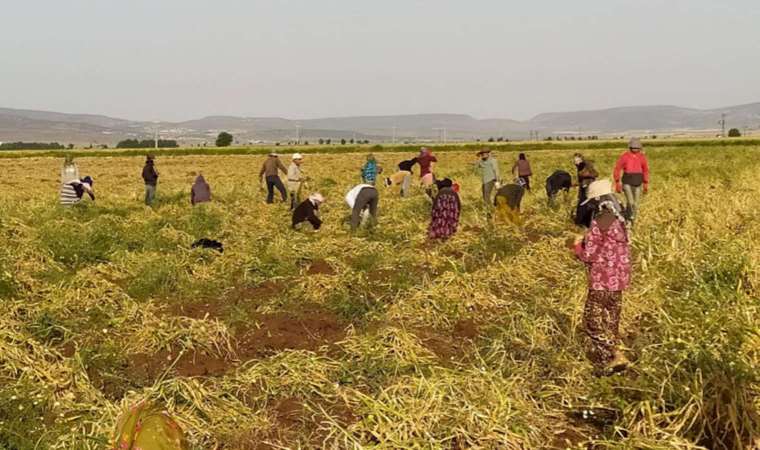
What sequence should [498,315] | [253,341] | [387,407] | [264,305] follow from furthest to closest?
[264,305], [498,315], [253,341], [387,407]

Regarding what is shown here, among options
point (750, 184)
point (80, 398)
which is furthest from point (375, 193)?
point (750, 184)

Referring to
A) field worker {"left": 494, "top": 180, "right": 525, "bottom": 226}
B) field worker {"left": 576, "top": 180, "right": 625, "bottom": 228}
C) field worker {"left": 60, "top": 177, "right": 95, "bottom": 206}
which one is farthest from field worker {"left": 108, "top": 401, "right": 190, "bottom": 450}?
field worker {"left": 60, "top": 177, "right": 95, "bottom": 206}

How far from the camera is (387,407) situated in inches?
168

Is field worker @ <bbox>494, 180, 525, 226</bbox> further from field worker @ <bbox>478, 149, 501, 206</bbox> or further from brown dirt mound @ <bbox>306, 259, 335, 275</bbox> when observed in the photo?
brown dirt mound @ <bbox>306, 259, 335, 275</bbox>

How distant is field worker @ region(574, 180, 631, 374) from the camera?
5.71 metres

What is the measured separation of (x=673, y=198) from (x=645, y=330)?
30.7ft

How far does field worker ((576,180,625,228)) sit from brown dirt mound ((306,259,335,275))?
11.7 feet

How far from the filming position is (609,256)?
226 inches

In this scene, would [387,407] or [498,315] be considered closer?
[387,407]

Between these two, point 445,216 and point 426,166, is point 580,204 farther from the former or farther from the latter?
point 426,166

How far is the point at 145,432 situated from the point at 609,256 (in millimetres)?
3899

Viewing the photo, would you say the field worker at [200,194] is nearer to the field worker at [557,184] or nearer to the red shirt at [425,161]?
the red shirt at [425,161]

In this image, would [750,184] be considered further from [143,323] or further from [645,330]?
[143,323]

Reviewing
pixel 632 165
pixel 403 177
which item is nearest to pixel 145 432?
pixel 632 165
